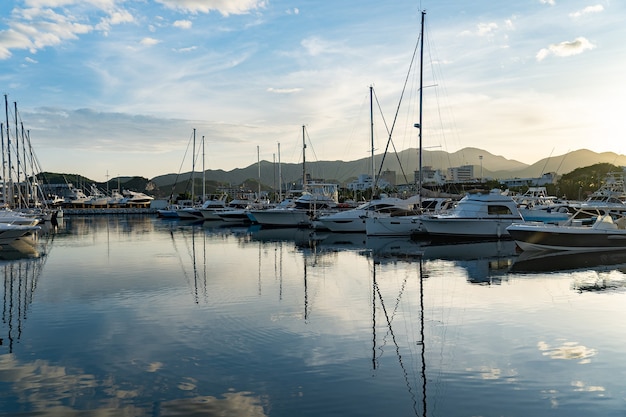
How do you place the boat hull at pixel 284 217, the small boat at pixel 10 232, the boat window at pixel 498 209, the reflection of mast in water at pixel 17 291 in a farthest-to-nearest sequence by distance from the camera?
1. the boat hull at pixel 284 217
2. the boat window at pixel 498 209
3. the small boat at pixel 10 232
4. the reflection of mast in water at pixel 17 291

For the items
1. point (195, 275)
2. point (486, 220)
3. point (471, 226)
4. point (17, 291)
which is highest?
point (486, 220)

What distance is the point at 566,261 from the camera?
2603 centimetres

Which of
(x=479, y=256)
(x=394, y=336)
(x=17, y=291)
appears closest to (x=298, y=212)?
(x=479, y=256)

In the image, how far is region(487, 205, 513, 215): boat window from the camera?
130 ft

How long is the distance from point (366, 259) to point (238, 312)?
1424 centimetres

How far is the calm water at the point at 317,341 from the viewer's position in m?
8.88

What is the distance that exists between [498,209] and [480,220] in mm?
1821

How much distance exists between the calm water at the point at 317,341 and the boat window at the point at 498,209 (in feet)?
48.3

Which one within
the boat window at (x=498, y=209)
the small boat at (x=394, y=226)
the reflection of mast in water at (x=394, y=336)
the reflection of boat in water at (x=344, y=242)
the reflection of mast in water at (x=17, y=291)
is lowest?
the reflection of boat in water at (x=344, y=242)

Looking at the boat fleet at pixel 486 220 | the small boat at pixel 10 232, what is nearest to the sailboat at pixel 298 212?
the boat fleet at pixel 486 220

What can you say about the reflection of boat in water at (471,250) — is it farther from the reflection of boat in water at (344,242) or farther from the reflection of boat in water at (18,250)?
the reflection of boat in water at (18,250)

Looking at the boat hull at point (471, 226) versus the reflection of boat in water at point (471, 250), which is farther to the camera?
the boat hull at point (471, 226)

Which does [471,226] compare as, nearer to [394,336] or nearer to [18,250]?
[394,336]

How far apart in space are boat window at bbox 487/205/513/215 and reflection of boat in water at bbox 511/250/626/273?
372 inches
